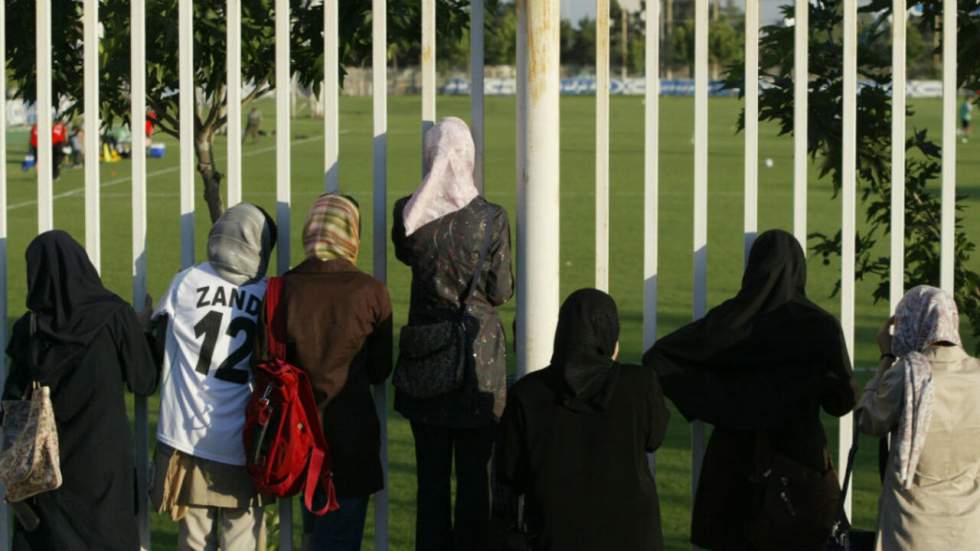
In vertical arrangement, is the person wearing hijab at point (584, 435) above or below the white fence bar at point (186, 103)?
below

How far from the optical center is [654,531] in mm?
4684

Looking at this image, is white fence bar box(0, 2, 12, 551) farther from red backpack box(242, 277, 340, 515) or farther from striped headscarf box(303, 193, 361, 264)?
striped headscarf box(303, 193, 361, 264)

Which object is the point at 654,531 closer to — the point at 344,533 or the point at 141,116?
the point at 344,533

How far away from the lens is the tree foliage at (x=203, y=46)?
5.79 m

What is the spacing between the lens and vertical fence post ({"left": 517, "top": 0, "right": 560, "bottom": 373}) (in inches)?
202

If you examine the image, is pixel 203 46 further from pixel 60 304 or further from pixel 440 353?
pixel 440 353

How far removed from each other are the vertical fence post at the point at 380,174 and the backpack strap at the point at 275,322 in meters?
0.46

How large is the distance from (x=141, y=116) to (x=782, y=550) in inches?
101

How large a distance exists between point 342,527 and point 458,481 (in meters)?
0.43

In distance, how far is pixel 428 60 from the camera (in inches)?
208

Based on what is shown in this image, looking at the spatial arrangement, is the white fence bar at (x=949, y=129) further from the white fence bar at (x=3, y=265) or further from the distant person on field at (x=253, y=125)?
the distant person on field at (x=253, y=125)

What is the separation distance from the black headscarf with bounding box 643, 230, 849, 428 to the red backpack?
108 centimetres

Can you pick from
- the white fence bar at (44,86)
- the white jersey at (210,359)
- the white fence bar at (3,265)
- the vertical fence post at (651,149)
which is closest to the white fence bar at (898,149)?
the vertical fence post at (651,149)

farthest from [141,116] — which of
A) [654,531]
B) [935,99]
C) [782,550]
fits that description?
[935,99]
